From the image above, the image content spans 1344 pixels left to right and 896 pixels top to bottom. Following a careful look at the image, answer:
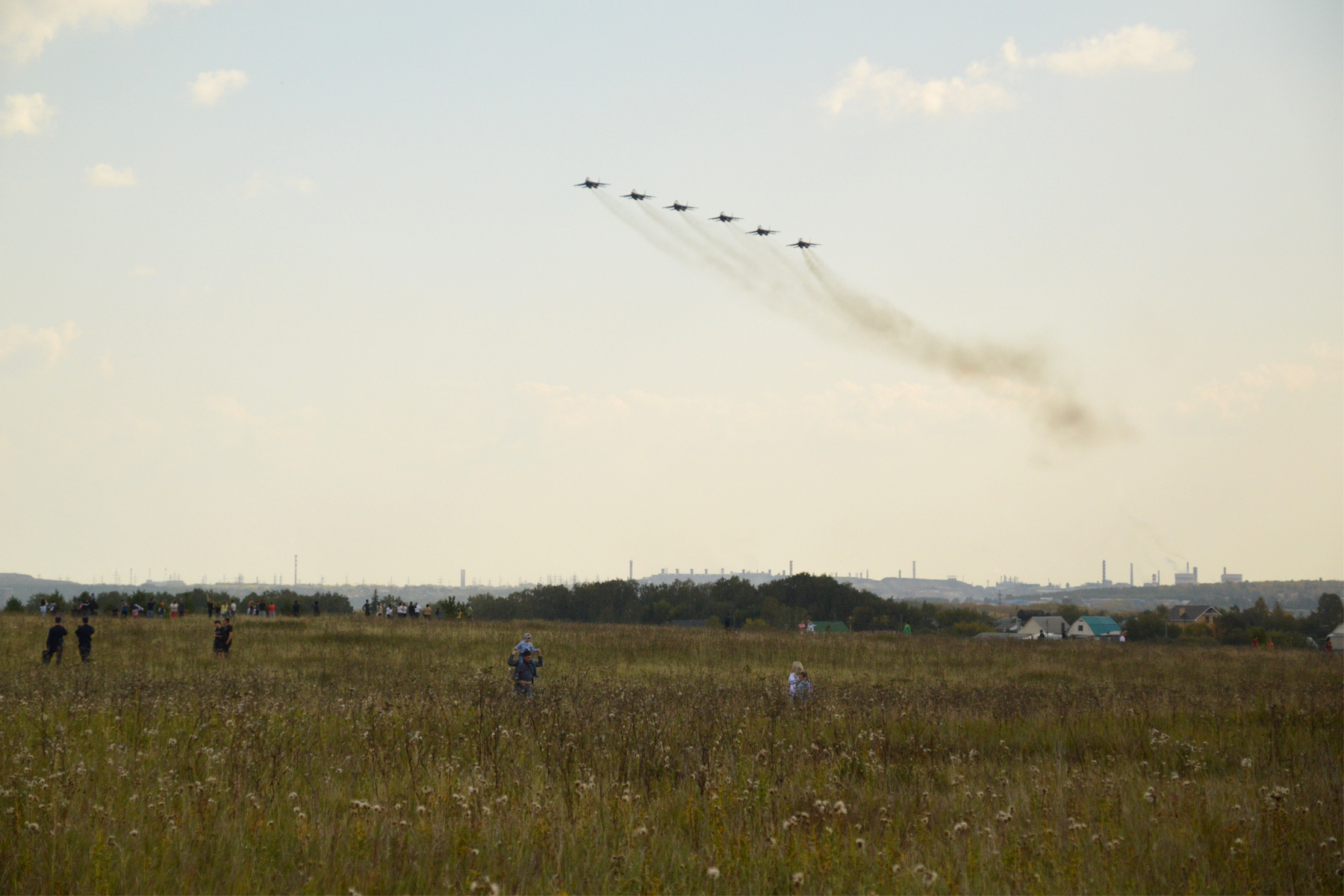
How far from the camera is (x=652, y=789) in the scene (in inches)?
331

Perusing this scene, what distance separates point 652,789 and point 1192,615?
521 feet

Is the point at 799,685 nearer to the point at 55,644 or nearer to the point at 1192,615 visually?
the point at 55,644

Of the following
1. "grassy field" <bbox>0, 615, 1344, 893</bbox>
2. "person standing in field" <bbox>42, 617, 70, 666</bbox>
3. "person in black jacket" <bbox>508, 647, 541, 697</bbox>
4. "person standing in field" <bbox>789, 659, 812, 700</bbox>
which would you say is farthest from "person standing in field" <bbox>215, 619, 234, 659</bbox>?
"person standing in field" <bbox>789, 659, 812, 700</bbox>

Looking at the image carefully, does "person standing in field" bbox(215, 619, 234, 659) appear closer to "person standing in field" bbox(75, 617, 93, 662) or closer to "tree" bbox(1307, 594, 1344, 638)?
"person standing in field" bbox(75, 617, 93, 662)

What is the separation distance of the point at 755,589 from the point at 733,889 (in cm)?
10172

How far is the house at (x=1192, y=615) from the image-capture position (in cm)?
10368

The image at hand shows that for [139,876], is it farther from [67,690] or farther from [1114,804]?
[67,690]

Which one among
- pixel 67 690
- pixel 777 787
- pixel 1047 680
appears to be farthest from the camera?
pixel 1047 680

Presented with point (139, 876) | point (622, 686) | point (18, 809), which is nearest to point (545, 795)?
point (139, 876)

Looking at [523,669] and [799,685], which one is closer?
[799,685]

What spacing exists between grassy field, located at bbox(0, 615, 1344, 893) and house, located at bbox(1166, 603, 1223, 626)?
94.5m

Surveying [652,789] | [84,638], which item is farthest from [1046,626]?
[652,789]

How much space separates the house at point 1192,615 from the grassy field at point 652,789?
9447cm

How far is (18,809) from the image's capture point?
673 cm
